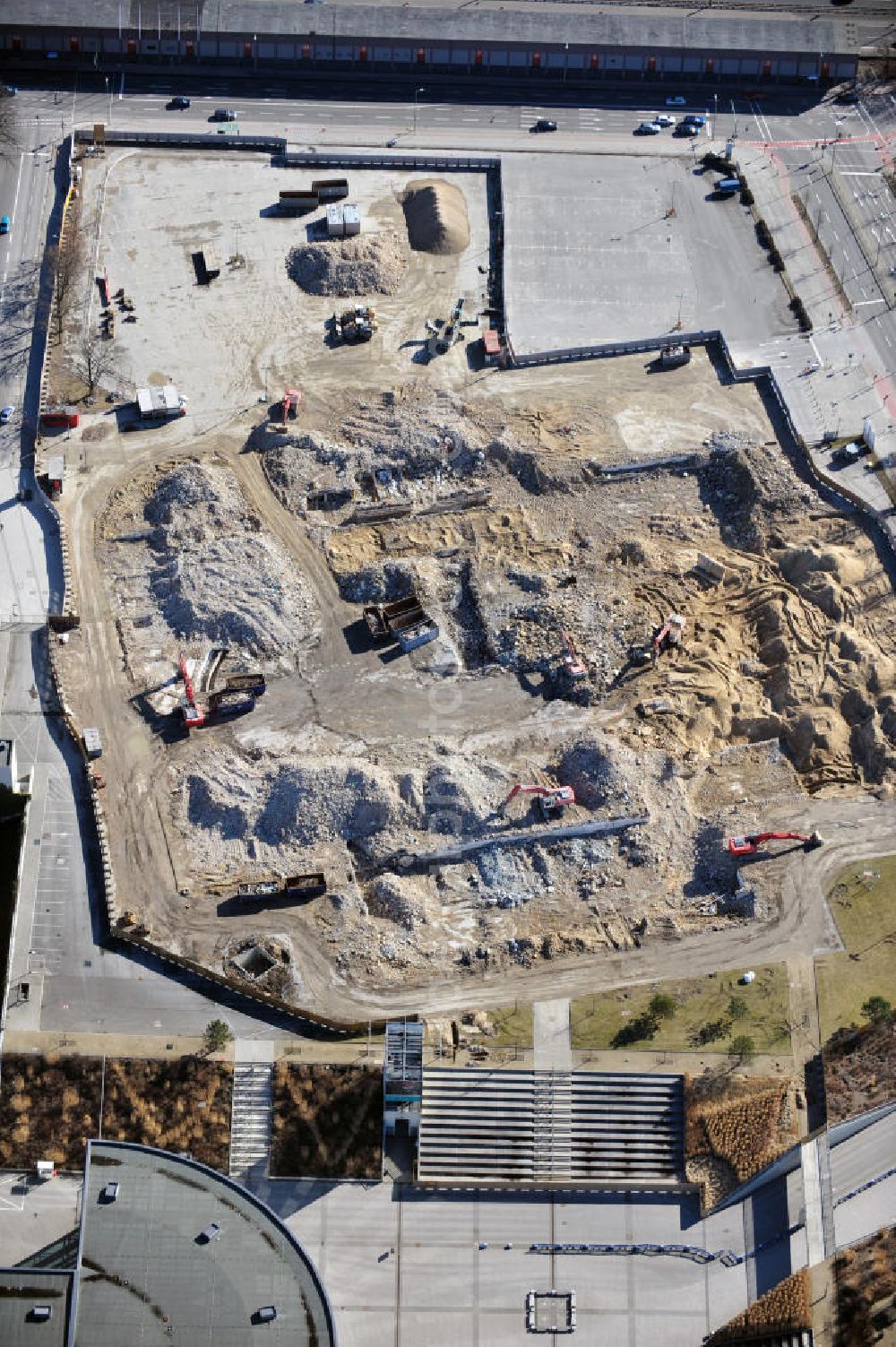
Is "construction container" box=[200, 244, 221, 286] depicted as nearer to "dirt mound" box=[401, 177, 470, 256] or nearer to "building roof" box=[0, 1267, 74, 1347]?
"dirt mound" box=[401, 177, 470, 256]

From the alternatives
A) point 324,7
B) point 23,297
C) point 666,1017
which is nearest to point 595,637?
point 666,1017

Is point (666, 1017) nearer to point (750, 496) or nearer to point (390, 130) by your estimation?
point (750, 496)

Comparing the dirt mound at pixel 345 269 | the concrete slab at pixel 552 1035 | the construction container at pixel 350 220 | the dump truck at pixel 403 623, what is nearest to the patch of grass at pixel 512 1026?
the concrete slab at pixel 552 1035

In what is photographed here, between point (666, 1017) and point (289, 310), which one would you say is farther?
point (289, 310)

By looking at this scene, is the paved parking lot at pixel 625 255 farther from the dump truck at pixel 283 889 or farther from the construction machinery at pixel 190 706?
the dump truck at pixel 283 889

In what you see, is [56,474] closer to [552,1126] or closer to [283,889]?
[283,889]

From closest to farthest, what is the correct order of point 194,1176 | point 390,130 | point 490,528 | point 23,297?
point 194,1176
point 490,528
point 23,297
point 390,130

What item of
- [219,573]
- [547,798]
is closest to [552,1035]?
[547,798]
